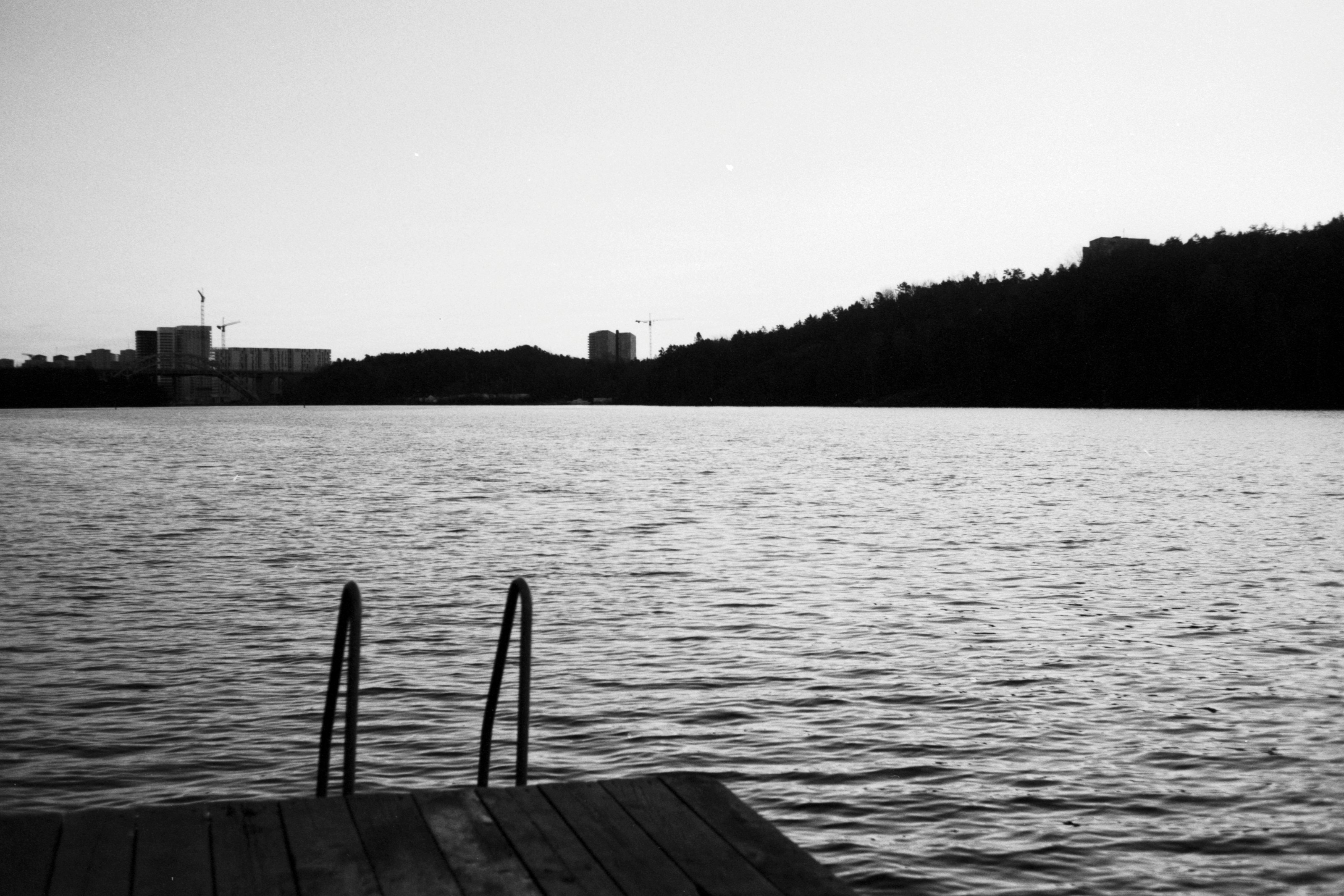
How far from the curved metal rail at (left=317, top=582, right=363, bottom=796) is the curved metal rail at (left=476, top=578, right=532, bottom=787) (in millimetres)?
715

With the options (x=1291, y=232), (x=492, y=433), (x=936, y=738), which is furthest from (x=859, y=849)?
(x=1291, y=232)

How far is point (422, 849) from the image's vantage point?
5.50m

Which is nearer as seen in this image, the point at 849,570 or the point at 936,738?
the point at 936,738

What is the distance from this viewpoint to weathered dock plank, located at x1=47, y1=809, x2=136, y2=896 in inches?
196

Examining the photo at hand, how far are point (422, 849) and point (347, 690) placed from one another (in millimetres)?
1558

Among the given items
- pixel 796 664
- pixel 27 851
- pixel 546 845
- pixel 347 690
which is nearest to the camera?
pixel 27 851

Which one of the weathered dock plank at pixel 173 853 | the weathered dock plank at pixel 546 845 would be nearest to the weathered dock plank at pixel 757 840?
the weathered dock plank at pixel 546 845

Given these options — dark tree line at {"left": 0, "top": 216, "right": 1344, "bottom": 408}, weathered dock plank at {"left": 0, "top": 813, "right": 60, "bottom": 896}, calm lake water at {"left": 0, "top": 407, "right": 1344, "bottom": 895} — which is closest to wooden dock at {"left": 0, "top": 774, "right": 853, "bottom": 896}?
weathered dock plank at {"left": 0, "top": 813, "right": 60, "bottom": 896}

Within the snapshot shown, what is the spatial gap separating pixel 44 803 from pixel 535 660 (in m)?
6.06

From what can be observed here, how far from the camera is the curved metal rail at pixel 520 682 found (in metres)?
7.02

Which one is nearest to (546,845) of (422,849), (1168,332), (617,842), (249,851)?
(617,842)

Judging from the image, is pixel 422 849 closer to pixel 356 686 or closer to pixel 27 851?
pixel 356 686

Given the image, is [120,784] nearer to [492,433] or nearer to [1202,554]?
[1202,554]

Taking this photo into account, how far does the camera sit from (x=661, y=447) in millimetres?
84062
